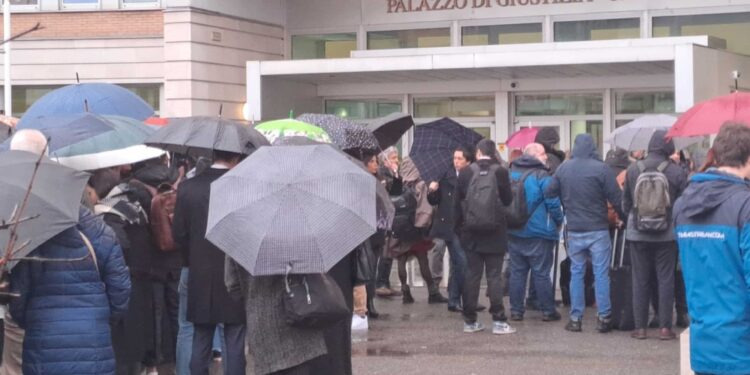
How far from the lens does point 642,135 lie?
1378 centimetres

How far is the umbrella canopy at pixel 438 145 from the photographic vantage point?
14.1 metres

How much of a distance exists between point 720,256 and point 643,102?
54.3 ft

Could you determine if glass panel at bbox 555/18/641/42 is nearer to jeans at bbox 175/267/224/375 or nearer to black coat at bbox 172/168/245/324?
jeans at bbox 175/267/224/375

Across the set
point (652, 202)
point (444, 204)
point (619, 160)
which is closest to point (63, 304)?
point (652, 202)

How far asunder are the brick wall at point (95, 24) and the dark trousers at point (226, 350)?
50.7 feet

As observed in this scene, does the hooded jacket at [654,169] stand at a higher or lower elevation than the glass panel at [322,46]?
lower

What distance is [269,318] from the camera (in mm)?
6398

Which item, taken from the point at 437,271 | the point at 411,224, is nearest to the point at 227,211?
the point at 411,224

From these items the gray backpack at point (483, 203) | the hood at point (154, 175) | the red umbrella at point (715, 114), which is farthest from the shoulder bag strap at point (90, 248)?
the gray backpack at point (483, 203)

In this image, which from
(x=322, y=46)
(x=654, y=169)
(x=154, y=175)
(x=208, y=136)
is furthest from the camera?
(x=322, y=46)

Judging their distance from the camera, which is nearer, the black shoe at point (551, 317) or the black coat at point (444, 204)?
the black shoe at point (551, 317)

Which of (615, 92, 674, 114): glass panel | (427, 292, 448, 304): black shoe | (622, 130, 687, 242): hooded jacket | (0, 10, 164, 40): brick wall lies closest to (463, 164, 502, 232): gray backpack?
(622, 130, 687, 242): hooded jacket

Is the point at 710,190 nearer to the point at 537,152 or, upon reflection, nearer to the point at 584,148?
the point at 584,148

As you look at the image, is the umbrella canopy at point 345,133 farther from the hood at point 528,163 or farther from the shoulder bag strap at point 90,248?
the hood at point 528,163
